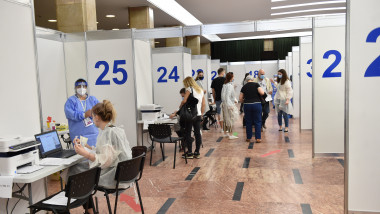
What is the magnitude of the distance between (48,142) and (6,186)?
747 mm

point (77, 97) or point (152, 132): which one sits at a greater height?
point (77, 97)

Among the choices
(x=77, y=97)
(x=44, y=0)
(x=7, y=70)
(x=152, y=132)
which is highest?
(x=44, y=0)

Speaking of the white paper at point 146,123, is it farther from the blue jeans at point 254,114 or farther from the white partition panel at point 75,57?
the blue jeans at point 254,114

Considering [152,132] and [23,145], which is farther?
[152,132]

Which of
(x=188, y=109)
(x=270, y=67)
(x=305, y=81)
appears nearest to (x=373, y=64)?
(x=188, y=109)

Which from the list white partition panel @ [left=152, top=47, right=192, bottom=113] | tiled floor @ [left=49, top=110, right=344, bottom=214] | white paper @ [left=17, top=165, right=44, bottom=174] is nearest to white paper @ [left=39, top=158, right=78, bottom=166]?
white paper @ [left=17, top=165, right=44, bottom=174]

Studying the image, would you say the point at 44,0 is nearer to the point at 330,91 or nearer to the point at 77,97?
the point at 77,97

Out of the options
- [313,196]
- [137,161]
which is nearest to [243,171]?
[313,196]

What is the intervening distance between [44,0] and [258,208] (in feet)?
27.4

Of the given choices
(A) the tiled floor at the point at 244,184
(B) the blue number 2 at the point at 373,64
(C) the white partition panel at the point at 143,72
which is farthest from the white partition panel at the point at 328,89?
(C) the white partition panel at the point at 143,72

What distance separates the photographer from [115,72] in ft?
19.6

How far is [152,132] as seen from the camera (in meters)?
5.52

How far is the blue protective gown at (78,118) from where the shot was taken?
4312mm

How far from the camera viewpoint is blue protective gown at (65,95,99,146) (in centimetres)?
431
